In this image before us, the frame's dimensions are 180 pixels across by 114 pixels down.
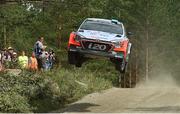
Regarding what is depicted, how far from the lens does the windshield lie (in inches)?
821

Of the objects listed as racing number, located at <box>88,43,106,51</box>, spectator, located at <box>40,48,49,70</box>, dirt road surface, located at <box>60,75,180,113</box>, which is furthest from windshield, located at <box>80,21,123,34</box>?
dirt road surface, located at <box>60,75,180,113</box>

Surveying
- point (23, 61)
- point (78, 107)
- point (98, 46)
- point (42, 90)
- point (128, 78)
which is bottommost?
point (128, 78)

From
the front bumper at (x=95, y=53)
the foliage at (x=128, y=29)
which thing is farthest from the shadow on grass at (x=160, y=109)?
the foliage at (x=128, y=29)

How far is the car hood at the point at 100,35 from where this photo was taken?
19.4 m

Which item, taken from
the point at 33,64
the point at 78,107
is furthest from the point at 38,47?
the point at 78,107

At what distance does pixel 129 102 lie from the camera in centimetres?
2430

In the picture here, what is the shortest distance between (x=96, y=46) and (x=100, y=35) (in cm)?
71

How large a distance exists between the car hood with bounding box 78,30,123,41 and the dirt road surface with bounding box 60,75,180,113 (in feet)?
9.76

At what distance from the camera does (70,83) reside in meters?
26.5

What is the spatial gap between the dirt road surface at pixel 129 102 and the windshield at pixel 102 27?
324 centimetres

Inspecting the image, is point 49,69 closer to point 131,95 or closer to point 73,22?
point 131,95

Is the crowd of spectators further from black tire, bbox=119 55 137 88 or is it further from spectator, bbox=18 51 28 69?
black tire, bbox=119 55 137 88

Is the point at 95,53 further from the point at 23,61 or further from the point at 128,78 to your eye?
the point at 128,78

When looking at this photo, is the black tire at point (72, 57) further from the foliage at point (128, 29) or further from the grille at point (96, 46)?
the foliage at point (128, 29)
